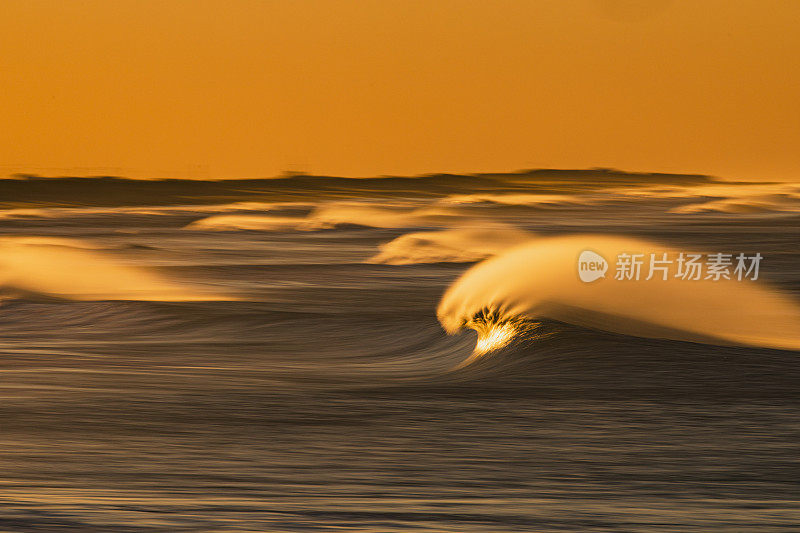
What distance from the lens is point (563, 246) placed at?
1830 cm

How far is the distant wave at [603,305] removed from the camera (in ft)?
43.5

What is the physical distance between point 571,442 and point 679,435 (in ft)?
2.11

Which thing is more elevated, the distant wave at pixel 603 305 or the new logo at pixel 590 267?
the new logo at pixel 590 267

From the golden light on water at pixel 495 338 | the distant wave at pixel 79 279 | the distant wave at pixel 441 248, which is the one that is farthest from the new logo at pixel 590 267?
the distant wave at pixel 441 248

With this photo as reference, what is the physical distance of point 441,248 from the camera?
114 ft

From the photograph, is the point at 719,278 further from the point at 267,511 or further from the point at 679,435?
the point at 267,511

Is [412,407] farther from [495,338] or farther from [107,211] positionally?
[107,211]

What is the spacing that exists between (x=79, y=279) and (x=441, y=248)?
12.7 meters

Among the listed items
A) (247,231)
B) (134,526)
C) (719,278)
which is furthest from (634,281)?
(247,231)

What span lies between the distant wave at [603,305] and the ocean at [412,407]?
0.16 ft

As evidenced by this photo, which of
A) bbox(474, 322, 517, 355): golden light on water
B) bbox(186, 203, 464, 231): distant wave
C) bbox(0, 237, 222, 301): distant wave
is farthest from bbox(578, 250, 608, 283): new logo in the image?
bbox(186, 203, 464, 231): distant wave

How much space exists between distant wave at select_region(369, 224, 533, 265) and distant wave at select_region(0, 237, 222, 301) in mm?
5668

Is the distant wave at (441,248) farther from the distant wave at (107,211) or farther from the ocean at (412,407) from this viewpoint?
the distant wave at (107,211)

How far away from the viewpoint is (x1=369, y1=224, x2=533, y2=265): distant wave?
30828 mm
